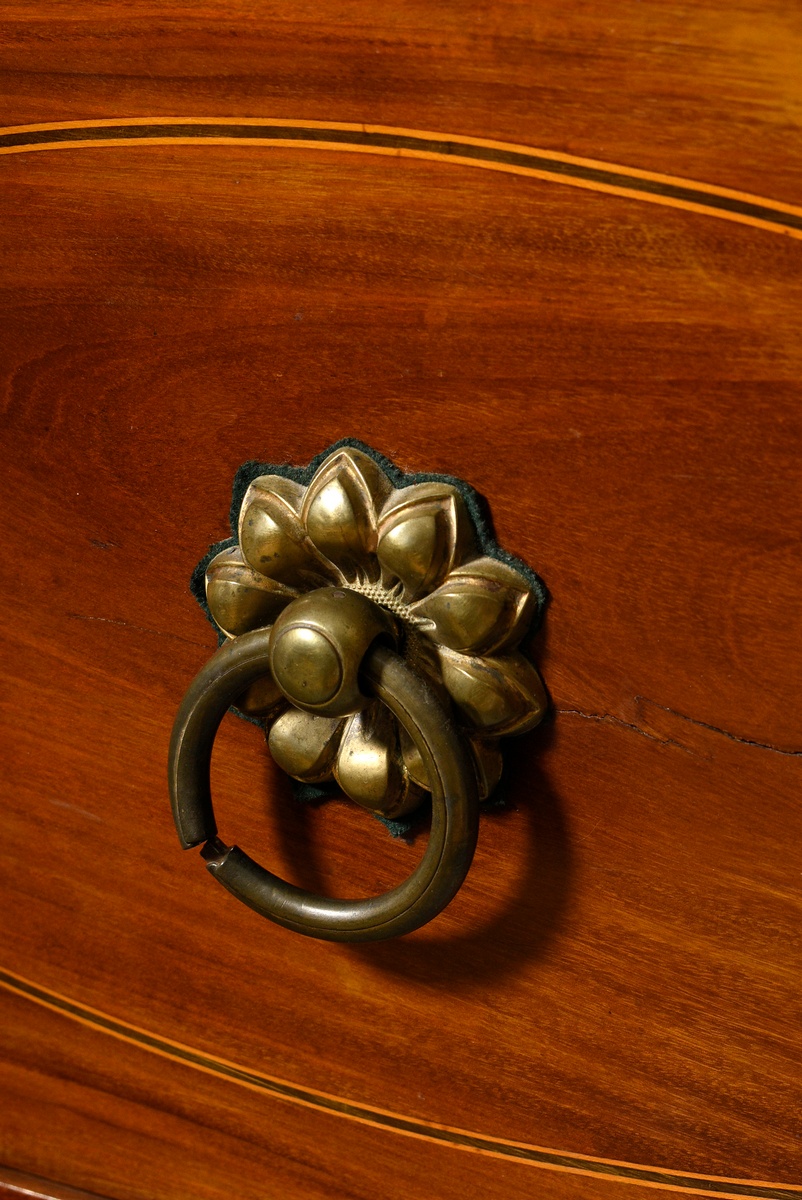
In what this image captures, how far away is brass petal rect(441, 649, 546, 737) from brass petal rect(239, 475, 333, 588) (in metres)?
0.06

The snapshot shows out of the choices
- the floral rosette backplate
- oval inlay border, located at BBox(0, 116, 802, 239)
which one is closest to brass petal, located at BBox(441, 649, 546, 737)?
the floral rosette backplate

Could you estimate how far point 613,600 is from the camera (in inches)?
13.6

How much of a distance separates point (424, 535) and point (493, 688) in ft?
0.19

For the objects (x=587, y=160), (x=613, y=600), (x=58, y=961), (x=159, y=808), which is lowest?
(x=58, y=961)

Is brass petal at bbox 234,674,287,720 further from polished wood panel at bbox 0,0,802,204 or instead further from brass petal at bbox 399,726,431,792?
polished wood panel at bbox 0,0,802,204

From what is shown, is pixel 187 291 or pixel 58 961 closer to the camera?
pixel 187 291

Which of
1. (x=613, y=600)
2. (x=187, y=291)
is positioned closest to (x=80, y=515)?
(x=187, y=291)

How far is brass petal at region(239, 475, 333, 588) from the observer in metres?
0.36

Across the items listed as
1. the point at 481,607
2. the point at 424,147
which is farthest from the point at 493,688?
the point at 424,147

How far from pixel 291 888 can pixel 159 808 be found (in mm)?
99

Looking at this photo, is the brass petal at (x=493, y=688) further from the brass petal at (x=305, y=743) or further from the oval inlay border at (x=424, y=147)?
the oval inlay border at (x=424, y=147)

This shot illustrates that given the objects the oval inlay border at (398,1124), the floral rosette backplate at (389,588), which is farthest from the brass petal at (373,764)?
the oval inlay border at (398,1124)

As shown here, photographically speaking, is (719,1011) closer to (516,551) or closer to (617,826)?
(617,826)

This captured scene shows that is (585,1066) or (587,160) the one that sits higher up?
(587,160)
